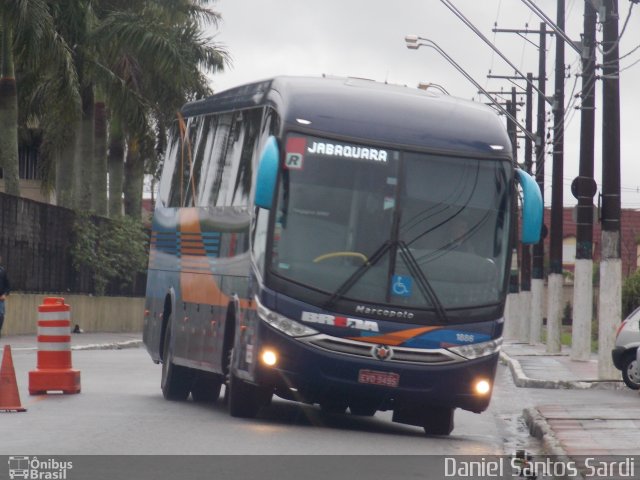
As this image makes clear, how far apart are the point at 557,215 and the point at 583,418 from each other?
1018 inches

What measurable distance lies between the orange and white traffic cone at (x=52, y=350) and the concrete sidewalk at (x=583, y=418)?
5402 mm

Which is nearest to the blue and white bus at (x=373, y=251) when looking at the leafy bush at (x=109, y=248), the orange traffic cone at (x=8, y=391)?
the orange traffic cone at (x=8, y=391)

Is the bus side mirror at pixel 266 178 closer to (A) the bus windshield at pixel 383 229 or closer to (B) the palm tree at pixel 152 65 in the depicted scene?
(A) the bus windshield at pixel 383 229

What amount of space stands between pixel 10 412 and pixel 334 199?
12.9 ft

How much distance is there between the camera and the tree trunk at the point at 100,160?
46875 millimetres

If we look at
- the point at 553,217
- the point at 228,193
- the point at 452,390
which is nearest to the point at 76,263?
the point at 553,217

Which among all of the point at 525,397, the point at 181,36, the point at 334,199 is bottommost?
the point at 525,397

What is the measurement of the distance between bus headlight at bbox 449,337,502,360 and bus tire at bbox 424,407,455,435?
865 millimetres

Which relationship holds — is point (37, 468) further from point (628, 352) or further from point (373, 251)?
point (628, 352)

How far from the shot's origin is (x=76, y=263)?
4206 centimetres

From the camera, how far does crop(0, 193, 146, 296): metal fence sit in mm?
35531

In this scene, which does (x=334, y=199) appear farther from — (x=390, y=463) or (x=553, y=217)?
(x=553, y=217)

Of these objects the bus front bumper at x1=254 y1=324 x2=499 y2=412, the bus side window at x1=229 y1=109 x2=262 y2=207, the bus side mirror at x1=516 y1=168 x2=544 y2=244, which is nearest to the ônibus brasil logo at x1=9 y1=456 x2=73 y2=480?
the bus front bumper at x1=254 y1=324 x2=499 y2=412

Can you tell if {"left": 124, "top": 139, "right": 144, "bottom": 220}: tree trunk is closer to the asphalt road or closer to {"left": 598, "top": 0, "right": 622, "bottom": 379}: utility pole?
{"left": 598, "top": 0, "right": 622, "bottom": 379}: utility pole
